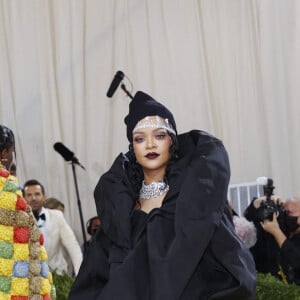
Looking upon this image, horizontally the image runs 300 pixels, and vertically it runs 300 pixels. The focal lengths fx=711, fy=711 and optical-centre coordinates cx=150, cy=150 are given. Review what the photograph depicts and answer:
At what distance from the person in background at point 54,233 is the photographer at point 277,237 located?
4.30ft

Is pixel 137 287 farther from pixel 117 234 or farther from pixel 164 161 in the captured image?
pixel 164 161

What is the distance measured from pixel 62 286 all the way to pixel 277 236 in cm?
125

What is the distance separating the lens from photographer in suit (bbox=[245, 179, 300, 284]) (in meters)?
3.96

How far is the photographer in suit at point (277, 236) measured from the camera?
3.96 metres

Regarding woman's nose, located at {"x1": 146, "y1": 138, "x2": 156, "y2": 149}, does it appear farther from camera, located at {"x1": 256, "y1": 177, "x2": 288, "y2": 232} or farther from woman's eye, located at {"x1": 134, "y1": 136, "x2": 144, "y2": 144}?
camera, located at {"x1": 256, "y1": 177, "x2": 288, "y2": 232}

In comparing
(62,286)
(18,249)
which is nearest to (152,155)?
(18,249)

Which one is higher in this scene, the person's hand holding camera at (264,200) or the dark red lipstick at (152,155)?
the dark red lipstick at (152,155)

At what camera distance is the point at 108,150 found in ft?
24.9

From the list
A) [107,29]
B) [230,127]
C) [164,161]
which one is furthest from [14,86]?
[164,161]

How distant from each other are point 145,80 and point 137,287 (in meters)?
5.38

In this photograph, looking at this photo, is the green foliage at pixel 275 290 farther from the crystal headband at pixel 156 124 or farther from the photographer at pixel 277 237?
the crystal headband at pixel 156 124

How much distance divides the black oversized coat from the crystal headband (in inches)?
5.4

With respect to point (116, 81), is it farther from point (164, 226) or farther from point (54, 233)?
point (164, 226)

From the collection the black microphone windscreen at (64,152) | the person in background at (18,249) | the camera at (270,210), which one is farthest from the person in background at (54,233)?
the person in background at (18,249)
